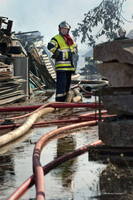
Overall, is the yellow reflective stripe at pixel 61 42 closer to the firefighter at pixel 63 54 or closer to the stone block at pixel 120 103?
the firefighter at pixel 63 54

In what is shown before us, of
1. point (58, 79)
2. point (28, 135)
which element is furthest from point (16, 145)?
point (58, 79)

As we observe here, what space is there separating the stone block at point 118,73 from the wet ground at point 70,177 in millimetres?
731

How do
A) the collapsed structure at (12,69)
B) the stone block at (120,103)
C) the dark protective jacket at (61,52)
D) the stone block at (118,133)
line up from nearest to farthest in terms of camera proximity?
the stone block at (118,133)
the stone block at (120,103)
the dark protective jacket at (61,52)
the collapsed structure at (12,69)

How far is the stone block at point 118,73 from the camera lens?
4.63m

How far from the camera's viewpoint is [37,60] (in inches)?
886

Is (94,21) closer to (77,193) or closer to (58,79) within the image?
(58,79)

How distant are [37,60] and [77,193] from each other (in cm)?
1895

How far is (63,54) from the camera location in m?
10.7

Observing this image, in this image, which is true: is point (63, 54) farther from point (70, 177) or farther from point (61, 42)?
point (70, 177)

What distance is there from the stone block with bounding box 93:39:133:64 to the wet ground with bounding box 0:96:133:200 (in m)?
0.91

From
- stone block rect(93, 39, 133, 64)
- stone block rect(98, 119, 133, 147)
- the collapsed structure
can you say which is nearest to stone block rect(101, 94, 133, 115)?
stone block rect(98, 119, 133, 147)

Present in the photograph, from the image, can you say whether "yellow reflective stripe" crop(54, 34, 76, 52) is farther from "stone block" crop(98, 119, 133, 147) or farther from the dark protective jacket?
"stone block" crop(98, 119, 133, 147)

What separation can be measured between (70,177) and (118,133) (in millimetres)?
577

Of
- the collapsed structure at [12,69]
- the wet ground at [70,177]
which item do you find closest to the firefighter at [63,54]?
the collapsed structure at [12,69]
